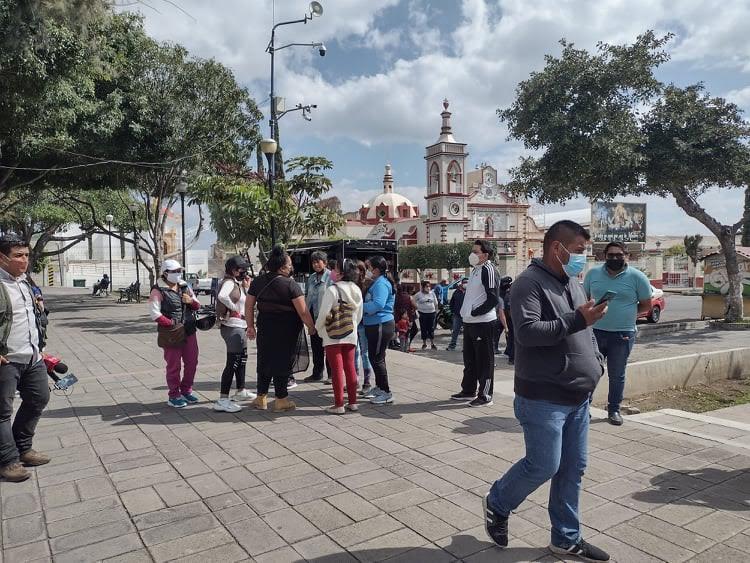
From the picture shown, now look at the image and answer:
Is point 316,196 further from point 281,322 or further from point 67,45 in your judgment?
point 281,322

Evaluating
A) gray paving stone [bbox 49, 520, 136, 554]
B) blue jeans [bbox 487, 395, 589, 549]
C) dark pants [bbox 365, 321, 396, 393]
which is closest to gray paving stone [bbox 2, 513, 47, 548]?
gray paving stone [bbox 49, 520, 136, 554]

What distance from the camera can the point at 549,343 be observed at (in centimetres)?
266

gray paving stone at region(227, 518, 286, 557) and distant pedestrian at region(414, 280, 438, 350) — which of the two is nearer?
gray paving stone at region(227, 518, 286, 557)

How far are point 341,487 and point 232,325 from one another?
8.25 feet

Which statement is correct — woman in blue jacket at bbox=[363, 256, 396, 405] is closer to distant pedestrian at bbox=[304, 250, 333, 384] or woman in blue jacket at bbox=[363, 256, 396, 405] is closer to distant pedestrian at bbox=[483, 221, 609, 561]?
distant pedestrian at bbox=[304, 250, 333, 384]

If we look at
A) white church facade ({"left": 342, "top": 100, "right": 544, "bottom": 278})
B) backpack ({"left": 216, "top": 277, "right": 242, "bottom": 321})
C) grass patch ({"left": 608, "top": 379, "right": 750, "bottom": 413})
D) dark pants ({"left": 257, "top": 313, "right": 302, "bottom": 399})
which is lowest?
grass patch ({"left": 608, "top": 379, "right": 750, "bottom": 413})

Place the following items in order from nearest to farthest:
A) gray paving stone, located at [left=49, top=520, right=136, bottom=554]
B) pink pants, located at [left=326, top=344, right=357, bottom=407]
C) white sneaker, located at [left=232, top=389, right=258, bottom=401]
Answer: gray paving stone, located at [left=49, top=520, right=136, bottom=554]
pink pants, located at [left=326, top=344, right=357, bottom=407]
white sneaker, located at [left=232, top=389, right=258, bottom=401]

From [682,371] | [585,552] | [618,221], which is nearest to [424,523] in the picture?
[585,552]

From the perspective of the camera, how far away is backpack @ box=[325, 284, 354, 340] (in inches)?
214

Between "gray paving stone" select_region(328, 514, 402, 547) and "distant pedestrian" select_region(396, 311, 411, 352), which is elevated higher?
"distant pedestrian" select_region(396, 311, 411, 352)

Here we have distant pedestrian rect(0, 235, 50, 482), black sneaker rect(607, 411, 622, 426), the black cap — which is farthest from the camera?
the black cap

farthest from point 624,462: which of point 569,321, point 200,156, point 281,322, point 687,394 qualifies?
point 200,156

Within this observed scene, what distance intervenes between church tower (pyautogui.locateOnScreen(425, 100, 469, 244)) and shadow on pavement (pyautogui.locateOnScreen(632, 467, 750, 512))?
50.9m

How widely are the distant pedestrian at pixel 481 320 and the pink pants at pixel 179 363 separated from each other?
278cm
